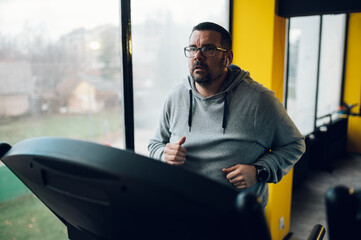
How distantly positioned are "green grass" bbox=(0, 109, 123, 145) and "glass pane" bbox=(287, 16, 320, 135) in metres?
2.56

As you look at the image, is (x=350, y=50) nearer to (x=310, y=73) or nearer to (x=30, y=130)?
(x=310, y=73)

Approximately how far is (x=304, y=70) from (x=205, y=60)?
3647 millimetres

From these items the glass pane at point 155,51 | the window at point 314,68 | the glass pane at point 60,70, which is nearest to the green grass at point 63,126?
the glass pane at point 60,70

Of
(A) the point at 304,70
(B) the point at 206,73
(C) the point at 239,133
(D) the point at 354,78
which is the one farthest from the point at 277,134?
(D) the point at 354,78

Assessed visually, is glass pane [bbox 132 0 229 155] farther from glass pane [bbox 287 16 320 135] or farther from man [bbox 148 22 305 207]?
glass pane [bbox 287 16 320 135]

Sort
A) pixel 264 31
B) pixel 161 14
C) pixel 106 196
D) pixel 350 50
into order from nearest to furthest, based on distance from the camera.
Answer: pixel 106 196, pixel 161 14, pixel 264 31, pixel 350 50

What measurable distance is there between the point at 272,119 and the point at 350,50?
19.2 ft

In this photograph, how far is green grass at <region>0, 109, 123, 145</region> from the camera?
146 centimetres

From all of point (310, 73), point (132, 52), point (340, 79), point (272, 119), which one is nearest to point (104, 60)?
point (132, 52)

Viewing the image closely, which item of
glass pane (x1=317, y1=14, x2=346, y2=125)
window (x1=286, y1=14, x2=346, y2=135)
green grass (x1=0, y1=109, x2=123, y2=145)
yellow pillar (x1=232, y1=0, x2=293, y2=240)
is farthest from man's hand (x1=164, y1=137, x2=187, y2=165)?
glass pane (x1=317, y1=14, x2=346, y2=125)

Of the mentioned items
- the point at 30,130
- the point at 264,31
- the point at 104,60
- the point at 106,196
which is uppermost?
the point at 264,31

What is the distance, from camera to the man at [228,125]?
1.43 metres

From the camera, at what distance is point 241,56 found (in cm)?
272

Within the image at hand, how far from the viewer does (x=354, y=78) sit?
249 inches
